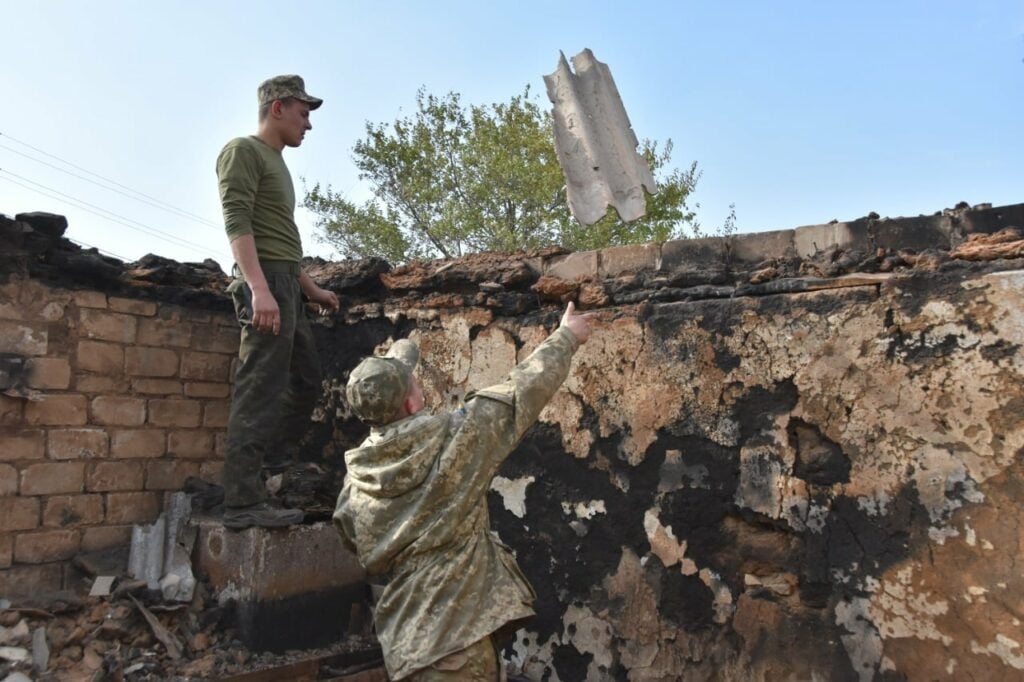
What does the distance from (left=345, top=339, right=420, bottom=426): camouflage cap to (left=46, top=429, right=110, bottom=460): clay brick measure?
81.3 inches

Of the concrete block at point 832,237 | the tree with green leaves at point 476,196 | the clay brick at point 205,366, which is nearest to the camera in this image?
the concrete block at point 832,237

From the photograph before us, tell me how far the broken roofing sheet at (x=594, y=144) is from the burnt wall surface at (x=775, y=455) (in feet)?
0.75

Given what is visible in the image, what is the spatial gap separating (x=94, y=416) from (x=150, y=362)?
380 mm

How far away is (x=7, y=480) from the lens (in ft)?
11.5

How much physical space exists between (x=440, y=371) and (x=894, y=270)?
2009 mm

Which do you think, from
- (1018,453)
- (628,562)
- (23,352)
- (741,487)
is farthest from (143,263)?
(1018,453)

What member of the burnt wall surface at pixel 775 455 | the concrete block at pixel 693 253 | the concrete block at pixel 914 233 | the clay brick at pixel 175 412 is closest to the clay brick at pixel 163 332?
the clay brick at pixel 175 412

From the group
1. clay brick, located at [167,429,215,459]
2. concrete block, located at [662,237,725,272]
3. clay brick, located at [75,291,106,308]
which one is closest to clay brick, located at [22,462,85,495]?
clay brick, located at [167,429,215,459]

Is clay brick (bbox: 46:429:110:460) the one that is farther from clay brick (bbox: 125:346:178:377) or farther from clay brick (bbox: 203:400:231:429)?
clay brick (bbox: 203:400:231:429)

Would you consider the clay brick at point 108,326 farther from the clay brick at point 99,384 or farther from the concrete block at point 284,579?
the concrete block at point 284,579

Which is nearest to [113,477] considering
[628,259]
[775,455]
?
[628,259]

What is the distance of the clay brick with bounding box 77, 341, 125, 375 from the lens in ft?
12.5

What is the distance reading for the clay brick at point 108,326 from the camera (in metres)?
3.84

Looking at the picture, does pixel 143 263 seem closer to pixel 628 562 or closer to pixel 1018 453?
pixel 628 562
